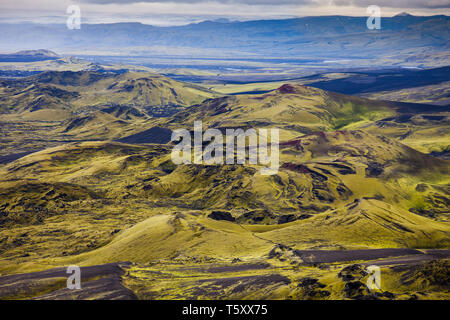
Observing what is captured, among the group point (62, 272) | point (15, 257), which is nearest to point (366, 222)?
point (62, 272)

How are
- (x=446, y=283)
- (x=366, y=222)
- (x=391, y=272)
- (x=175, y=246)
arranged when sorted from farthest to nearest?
(x=366, y=222) → (x=175, y=246) → (x=391, y=272) → (x=446, y=283)

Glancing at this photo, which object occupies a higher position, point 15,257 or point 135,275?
point 135,275

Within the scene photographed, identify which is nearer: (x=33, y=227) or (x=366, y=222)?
(x=366, y=222)

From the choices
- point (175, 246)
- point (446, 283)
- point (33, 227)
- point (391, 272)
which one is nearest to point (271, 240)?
point (175, 246)

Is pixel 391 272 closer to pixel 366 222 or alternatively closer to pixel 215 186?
pixel 366 222

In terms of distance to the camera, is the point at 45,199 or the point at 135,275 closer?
the point at 135,275
